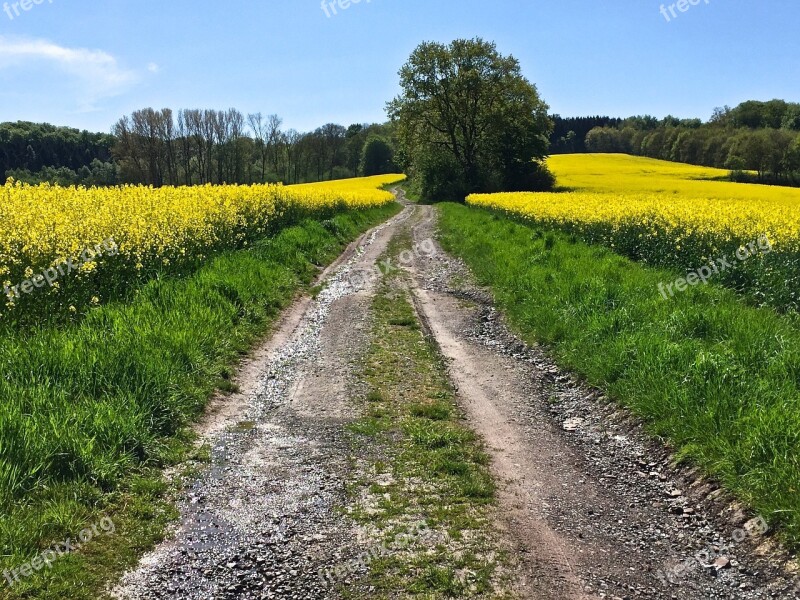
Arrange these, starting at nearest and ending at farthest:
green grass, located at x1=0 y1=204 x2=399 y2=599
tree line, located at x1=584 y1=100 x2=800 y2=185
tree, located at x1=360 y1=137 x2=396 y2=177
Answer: green grass, located at x1=0 y1=204 x2=399 y2=599 < tree line, located at x1=584 y1=100 x2=800 y2=185 < tree, located at x1=360 y1=137 x2=396 y2=177

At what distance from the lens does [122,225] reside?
34.7 ft

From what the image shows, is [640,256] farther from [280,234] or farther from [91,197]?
[91,197]

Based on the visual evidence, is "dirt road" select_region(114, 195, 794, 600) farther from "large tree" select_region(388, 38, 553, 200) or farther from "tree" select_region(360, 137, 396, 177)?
"tree" select_region(360, 137, 396, 177)

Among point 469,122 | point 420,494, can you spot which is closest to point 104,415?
point 420,494

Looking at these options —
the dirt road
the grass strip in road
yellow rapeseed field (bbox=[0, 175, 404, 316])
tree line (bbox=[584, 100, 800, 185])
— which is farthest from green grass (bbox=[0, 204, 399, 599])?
tree line (bbox=[584, 100, 800, 185])

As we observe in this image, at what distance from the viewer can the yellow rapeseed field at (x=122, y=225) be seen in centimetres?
817

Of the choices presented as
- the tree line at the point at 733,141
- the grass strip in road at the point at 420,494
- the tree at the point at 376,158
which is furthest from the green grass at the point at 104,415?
the tree at the point at 376,158

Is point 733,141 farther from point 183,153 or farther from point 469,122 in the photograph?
point 183,153

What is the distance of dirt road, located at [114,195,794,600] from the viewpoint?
3.53 meters

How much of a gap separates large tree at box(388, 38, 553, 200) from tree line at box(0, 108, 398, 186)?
642cm

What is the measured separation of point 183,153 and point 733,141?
82.1 m

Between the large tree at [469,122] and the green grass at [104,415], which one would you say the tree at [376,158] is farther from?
the green grass at [104,415]

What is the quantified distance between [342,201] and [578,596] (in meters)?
30.7

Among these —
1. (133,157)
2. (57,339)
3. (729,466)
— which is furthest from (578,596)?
(133,157)
